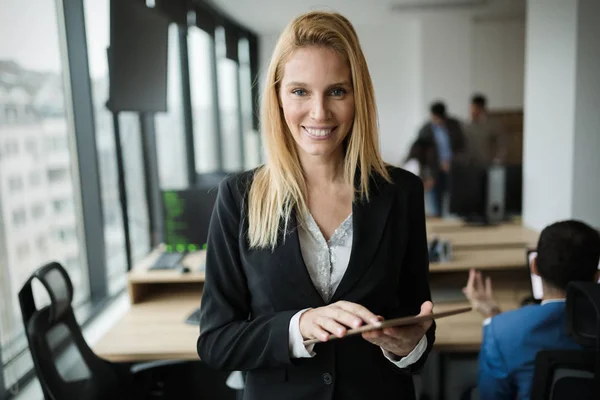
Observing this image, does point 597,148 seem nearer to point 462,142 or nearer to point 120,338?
point 120,338

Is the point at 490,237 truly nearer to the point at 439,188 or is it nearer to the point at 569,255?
the point at 569,255

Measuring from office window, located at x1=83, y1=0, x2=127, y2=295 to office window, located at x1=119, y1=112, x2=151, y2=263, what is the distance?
166mm

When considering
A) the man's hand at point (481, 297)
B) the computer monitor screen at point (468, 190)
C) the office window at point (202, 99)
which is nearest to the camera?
the man's hand at point (481, 297)

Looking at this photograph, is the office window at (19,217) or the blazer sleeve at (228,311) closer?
the blazer sleeve at (228,311)

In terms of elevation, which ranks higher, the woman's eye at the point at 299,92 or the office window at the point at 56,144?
the woman's eye at the point at 299,92

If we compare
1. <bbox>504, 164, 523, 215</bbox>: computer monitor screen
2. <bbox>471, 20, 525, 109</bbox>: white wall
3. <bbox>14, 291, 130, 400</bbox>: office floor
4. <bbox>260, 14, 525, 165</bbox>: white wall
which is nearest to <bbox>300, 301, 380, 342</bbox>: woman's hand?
<bbox>14, 291, 130, 400</bbox>: office floor

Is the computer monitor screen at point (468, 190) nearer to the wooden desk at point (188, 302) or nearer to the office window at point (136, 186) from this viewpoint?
the wooden desk at point (188, 302)

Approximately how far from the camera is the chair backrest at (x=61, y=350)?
147 centimetres

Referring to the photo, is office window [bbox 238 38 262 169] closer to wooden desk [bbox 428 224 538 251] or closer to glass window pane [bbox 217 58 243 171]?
glass window pane [bbox 217 58 243 171]

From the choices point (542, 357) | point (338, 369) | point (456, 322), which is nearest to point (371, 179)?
point (338, 369)

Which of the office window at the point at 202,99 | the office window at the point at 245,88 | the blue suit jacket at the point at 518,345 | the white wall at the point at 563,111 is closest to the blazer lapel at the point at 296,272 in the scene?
the blue suit jacket at the point at 518,345

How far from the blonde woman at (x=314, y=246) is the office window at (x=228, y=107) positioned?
4.85 m

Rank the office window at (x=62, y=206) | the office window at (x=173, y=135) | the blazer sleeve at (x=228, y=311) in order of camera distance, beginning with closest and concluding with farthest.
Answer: the blazer sleeve at (x=228, y=311), the office window at (x=62, y=206), the office window at (x=173, y=135)

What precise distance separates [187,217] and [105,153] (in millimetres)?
727
